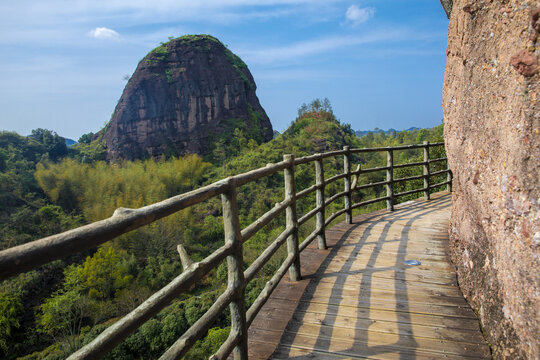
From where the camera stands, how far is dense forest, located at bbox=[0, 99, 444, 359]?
19656 mm

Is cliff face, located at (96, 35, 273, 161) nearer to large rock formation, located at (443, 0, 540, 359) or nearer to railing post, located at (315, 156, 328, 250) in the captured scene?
railing post, located at (315, 156, 328, 250)

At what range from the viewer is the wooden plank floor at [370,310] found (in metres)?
1.94

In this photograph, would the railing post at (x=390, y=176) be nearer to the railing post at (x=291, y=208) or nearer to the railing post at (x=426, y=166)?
the railing post at (x=426, y=166)

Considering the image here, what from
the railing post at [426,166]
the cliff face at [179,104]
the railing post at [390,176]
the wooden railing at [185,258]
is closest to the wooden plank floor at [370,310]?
the wooden railing at [185,258]

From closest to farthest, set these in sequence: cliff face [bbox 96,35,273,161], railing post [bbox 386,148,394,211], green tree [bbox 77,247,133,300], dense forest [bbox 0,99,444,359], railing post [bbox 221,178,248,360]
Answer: railing post [bbox 221,178,248,360] → railing post [bbox 386,148,394,211] → dense forest [bbox 0,99,444,359] → green tree [bbox 77,247,133,300] → cliff face [bbox 96,35,273,161]

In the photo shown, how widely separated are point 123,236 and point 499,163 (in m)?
32.4

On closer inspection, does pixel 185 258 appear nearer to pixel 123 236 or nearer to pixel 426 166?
pixel 426 166

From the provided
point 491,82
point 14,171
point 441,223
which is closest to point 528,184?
point 491,82

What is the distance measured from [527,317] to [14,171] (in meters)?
47.8

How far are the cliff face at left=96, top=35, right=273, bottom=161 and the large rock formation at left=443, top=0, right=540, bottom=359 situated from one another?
53.9 m

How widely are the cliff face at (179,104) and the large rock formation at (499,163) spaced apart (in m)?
53.9

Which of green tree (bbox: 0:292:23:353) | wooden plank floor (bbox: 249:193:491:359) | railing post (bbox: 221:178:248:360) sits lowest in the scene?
green tree (bbox: 0:292:23:353)

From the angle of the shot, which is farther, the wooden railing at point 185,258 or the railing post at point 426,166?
the railing post at point 426,166

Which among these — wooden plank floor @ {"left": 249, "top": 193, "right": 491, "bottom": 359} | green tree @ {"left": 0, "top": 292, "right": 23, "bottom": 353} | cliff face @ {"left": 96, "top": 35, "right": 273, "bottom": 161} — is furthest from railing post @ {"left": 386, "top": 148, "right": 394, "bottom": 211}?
cliff face @ {"left": 96, "top": 35, "right": 273, "bottom": 161}
